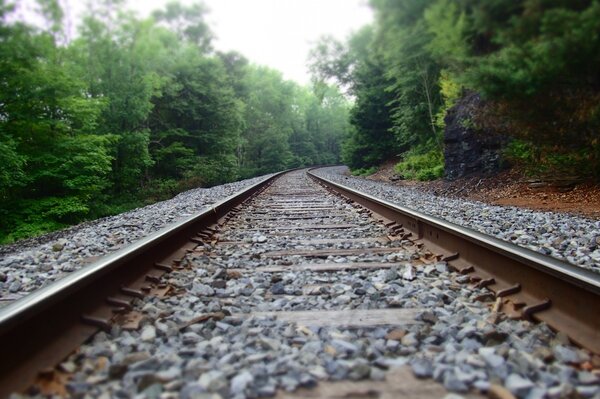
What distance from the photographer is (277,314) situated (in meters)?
2.31

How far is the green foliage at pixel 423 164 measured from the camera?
13.2 metres

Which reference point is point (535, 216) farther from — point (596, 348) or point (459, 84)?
point (459, 84)

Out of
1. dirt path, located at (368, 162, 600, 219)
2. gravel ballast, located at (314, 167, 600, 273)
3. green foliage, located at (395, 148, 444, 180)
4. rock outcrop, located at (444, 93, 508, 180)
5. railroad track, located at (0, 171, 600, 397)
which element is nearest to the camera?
railroad track, located at (0, 171, 600, 397)

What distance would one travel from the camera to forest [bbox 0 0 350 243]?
279 cm

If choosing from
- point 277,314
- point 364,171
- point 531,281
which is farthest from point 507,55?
point 364,171

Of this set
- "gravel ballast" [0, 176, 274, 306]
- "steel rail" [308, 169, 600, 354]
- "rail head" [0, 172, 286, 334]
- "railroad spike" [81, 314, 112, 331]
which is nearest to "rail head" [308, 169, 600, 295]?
"steel rail" [308, 169, 600, 354]

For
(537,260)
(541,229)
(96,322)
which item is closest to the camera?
(96,322)

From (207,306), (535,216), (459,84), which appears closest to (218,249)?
(207,306)

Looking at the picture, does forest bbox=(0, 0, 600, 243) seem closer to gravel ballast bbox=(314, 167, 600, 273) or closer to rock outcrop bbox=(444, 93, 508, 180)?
gravel ballast bbox=(314, 167, 600, 273)

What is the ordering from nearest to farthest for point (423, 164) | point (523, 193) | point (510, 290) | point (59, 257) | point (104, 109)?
point (510, 290) → point (59, 257) → point (104, 109) → point (523, 193) → point (423, 164)

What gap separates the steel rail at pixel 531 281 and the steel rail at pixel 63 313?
222 cm

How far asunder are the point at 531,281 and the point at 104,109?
691 centimetres

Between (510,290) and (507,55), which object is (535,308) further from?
(507,55)

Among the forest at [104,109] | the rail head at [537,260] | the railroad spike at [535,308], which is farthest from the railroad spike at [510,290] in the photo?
the forest at [104,109]
